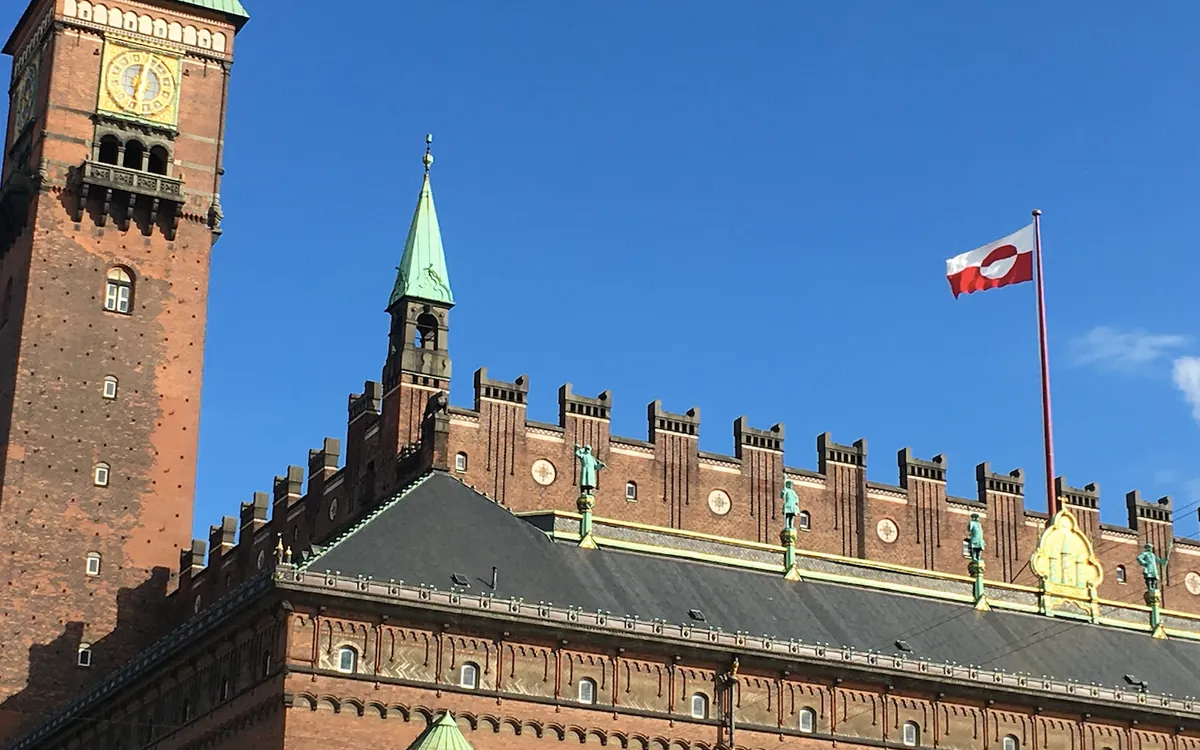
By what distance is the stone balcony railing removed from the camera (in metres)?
103

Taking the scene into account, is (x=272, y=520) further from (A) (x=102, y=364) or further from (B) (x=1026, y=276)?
(B) (x=1026, y=276)

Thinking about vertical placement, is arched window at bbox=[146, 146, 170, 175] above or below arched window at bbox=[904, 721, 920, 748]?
above

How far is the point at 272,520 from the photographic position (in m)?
112

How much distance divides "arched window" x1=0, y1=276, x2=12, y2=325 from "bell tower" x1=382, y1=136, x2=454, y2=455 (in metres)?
19.1

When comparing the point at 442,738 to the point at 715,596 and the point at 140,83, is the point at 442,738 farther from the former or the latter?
the point at 140,83

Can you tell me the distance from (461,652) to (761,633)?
1278cm

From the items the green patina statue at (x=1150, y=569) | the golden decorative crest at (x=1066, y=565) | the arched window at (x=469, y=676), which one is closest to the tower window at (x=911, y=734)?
the golden decorative crest at (x=1066, y=565)

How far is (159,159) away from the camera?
4193 inches

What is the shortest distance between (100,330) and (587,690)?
3759cm

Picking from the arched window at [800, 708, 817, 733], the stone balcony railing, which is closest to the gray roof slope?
the arched window at [800, 708, 817, 733]

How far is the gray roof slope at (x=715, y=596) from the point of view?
254 feet

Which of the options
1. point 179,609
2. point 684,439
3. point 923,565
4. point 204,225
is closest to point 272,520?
point 179,609

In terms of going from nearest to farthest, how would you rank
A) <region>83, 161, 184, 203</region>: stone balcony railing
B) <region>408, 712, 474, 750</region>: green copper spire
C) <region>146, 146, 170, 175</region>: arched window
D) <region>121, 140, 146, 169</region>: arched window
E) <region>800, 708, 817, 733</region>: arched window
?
1. <region>408, 712, 474, 750</region>: green copper spire
2. <region>800, 708, 817, 733</region>: arched window
3. <region>83, 161, 184, 203</region>: stone balcony railing
4. <region>121, 140, 146, 169</region>: arched window
5. <region>146, 146, 170, 175</region>: arched window

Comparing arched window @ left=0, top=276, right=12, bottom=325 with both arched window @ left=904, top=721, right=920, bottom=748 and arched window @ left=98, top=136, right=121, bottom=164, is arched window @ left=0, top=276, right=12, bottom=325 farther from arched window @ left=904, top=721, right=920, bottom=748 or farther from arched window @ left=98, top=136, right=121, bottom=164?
arched window @ left=904, top=721, right=920, bottom=748
